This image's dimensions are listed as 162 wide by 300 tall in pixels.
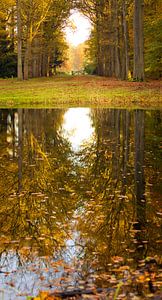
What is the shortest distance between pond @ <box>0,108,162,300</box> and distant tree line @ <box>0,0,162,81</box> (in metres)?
18.5

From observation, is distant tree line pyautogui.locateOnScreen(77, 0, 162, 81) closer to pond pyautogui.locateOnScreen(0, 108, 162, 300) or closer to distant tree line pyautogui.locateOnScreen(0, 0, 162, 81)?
distant tree line pyautogui.locateOnScreen(0, 0, 162, 81)

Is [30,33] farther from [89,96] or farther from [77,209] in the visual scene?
[77,209]

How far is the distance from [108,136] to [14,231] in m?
8.06

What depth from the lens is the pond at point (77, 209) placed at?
4.51 metres

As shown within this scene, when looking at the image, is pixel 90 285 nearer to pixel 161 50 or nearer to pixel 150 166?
pixel 150 166

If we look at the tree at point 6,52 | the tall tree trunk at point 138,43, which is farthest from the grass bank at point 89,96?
the tree at point 6,52

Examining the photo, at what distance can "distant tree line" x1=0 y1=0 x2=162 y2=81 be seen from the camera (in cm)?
3453

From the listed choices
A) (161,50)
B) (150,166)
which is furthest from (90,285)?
(161,50)

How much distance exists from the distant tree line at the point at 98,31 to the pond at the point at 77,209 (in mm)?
18520

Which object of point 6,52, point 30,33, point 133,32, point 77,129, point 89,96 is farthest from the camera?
point 6,52

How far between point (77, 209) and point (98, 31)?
41.8m

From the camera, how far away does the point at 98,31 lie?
4641 cm

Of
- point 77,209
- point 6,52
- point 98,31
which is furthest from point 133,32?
point 77,209

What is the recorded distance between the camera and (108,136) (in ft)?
44.2
